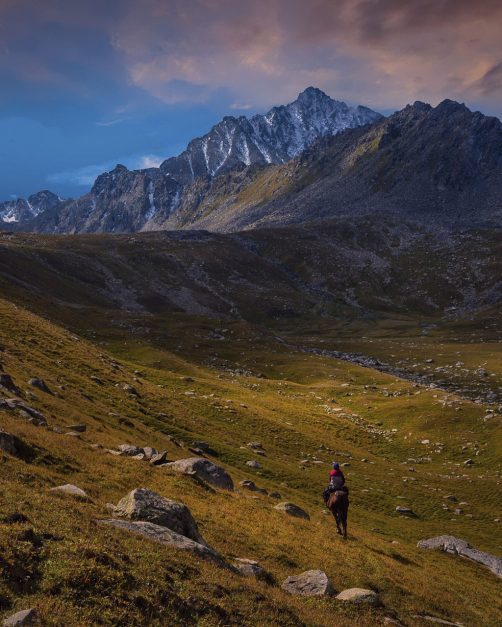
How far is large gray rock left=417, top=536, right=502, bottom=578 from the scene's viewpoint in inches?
1362

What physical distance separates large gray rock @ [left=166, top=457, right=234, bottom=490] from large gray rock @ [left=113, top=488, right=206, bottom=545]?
10476 mm

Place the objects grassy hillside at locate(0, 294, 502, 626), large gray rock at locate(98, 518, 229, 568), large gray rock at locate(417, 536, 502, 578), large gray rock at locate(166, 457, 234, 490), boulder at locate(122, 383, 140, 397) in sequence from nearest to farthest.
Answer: grassy hillside at locate(0, 294, 502, 626) → large gray rock at locate(98, 518, 229, 568) → large gray rock at locate(166, 457, 234, 490) → large gray rock at locate(417, 536, 502, 578) → boulder at locate(122, 383, 140, 397)

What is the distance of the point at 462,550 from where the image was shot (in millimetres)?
35719

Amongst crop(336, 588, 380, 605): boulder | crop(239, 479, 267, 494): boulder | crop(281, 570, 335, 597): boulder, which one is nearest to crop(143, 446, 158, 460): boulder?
crop(239, 479, 267, 494): boulder

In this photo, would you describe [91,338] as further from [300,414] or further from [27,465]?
[27,465]

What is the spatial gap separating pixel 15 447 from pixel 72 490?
4.69 m

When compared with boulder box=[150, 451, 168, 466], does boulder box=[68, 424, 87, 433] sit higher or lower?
higher

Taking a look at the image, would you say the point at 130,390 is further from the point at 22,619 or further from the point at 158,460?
the point at 22,619

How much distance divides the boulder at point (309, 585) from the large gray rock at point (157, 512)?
3781 millimetres

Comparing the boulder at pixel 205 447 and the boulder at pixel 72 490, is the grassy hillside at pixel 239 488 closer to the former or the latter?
the boulder at pixel 72 490

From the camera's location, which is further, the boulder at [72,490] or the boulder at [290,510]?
the boulder at [290,510]

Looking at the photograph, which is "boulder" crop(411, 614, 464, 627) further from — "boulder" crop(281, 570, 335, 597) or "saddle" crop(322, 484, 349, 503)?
"saddle" crop(322, 484, 349, 503)

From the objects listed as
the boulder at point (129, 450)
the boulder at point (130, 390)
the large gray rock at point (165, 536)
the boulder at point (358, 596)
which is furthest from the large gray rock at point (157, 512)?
Result: the boulder at point (130, 390)

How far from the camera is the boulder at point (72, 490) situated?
814 inches
